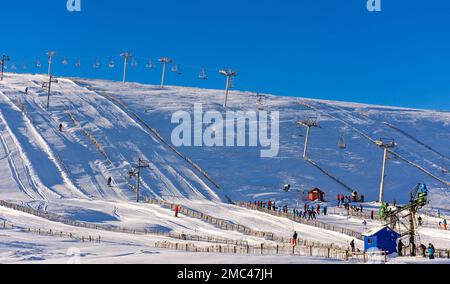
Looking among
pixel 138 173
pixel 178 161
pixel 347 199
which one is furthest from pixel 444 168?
pixel 138 173

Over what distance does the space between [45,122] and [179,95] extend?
2897 cm

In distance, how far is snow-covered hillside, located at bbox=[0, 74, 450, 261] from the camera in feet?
132

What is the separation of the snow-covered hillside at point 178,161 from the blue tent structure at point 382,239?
7.56 m

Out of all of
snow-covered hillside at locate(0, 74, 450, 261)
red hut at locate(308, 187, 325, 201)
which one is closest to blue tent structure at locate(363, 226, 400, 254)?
snow-covered hillside at locate(0, 74, 450, 261)

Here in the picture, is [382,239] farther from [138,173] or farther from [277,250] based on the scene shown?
[138,173]

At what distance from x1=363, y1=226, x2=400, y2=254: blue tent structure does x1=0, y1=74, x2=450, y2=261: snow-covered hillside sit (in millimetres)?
7562

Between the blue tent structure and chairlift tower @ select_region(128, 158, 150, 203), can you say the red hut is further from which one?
the blue tent structure

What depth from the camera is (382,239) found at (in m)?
25.9

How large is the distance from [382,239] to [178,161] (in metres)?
35.0

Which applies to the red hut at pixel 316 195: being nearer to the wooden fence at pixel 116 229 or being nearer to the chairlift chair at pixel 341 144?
the chairlift chair at pixel 341 144

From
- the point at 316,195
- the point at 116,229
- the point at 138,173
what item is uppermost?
the point at 138,173

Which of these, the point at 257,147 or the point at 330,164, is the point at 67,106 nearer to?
the point at 257,147

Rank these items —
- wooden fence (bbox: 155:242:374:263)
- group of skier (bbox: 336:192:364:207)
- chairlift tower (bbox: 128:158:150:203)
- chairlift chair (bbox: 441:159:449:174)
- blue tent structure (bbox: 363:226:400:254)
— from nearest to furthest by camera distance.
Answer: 1. wooden fence (bbox: 155:242:374:263)
2. blue tent structure (bbox: 363:226:400:254)
3. chairlift tower (bbox: 128:158:150:203)
4. group of skier (bbox: 336:192:364:207)
5. chairlift chair (bbox: 441:159:449:174)
